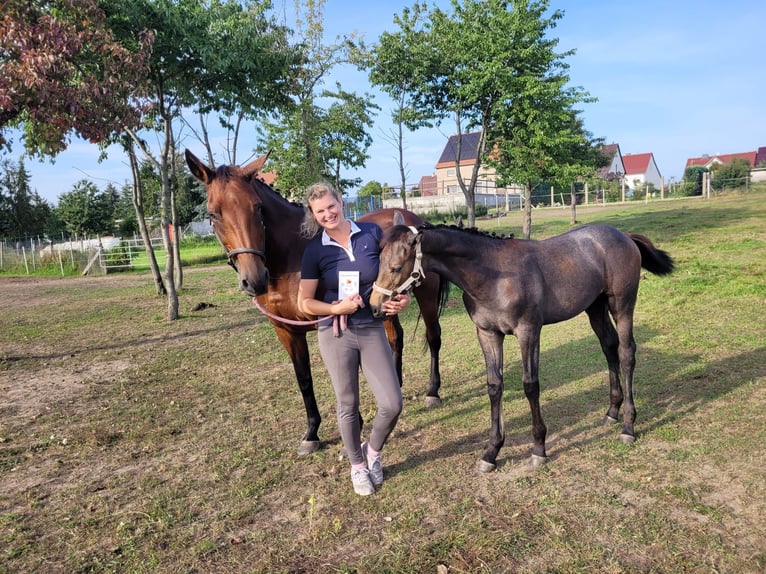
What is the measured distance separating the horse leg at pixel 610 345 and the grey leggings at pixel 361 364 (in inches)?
86.7

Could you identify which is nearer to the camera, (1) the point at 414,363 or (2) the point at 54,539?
(2) the point at 54,539

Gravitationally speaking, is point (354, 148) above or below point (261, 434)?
above

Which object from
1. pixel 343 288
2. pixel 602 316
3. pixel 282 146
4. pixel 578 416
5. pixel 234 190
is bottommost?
pixel 578 416

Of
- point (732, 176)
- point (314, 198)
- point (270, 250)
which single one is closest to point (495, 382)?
point (314, 198)

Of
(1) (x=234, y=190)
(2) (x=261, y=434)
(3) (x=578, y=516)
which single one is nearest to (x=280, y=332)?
(2) (x=261, y=434)

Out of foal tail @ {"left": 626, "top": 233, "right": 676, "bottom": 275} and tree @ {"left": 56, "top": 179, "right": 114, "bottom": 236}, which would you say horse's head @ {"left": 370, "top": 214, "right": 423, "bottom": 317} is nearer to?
foal tail @ {"left": 626, "top": 233, "right": 676, "bottom": 275}

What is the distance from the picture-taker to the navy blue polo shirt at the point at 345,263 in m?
A: 3.21

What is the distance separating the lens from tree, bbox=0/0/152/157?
6027 mm

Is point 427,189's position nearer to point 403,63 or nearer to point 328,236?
point 403,63

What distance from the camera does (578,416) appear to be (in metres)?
4.57

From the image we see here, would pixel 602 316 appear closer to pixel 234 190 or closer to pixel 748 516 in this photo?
pixel 748 516

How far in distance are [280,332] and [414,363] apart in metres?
2.79

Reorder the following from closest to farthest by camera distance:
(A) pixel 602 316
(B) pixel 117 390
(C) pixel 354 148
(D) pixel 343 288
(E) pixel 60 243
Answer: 1. (D) pixel 343 288
2. (A) pixel 602 316
3. (B) pixel 117 390
4. (C) pixel 354 148
5. (E) pixel 60 243

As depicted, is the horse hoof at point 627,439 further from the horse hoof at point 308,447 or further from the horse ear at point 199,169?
the horse ear at point 199,169
